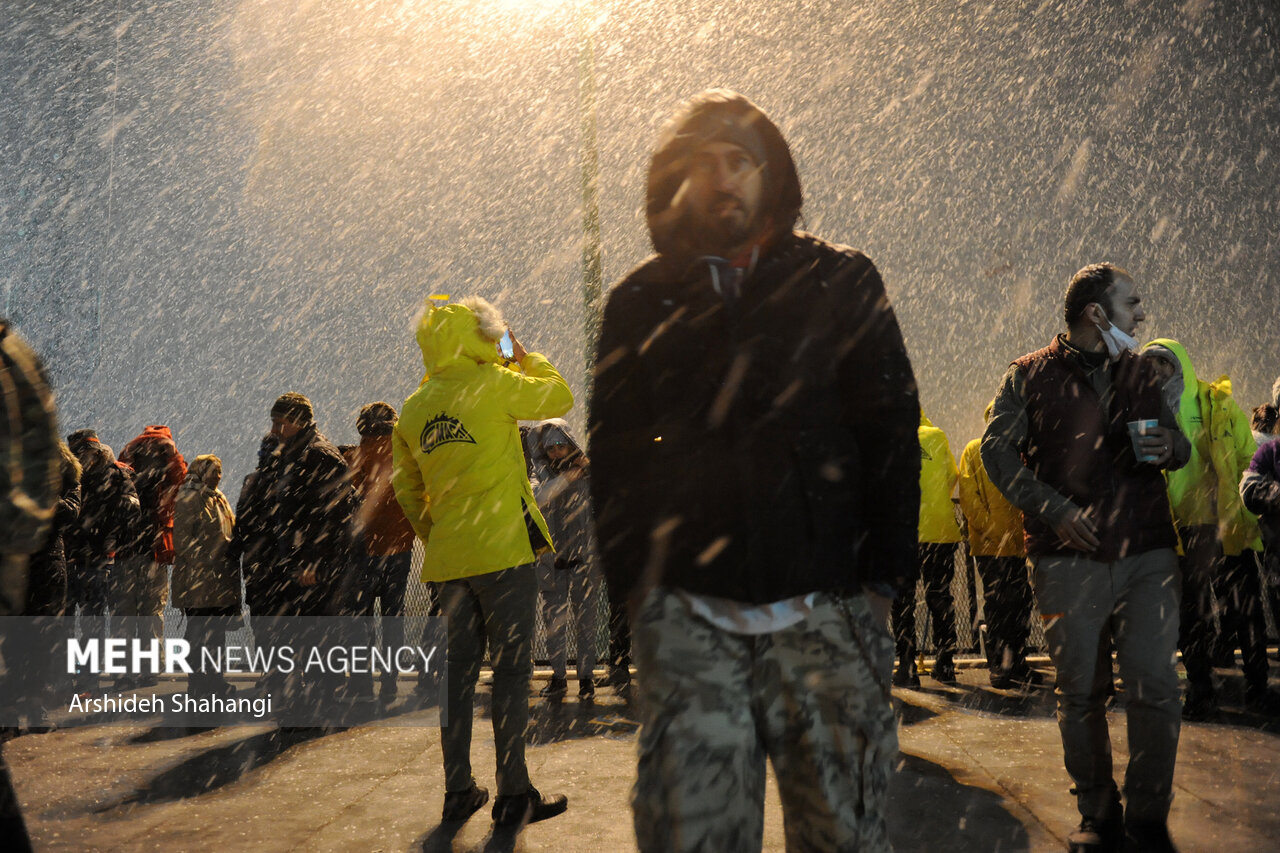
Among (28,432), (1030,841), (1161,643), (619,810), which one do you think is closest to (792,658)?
(28,432)

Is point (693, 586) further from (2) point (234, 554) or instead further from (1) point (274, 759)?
(2) point (234, 554)

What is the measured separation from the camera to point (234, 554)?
7.05m

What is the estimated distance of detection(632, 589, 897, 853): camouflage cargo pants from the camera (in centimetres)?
182

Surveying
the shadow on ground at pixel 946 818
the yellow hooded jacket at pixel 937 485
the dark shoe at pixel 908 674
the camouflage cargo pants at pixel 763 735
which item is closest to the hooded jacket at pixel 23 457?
the camouflage cargo pants at pixel 763 735

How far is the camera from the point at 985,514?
783 centimetres

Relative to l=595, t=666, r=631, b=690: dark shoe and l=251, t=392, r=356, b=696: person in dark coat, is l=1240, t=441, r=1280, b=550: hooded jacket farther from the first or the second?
l=251, t=392, r=356, b=696: person in dark coat

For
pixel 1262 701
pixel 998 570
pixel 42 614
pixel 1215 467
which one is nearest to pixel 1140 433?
pixel 1215 467

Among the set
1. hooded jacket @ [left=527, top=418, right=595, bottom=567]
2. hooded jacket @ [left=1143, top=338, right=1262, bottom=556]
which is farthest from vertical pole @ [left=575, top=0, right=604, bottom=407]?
hooded jacket @ [left=1143, top=338, right=1262, bottom=556]

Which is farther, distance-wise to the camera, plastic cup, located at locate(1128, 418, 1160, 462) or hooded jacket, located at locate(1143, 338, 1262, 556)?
hooded jacket, located at locate(1143, 338, 1262, 556)

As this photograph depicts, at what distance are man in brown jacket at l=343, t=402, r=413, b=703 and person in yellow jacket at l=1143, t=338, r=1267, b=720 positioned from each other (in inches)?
218

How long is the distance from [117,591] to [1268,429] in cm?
943

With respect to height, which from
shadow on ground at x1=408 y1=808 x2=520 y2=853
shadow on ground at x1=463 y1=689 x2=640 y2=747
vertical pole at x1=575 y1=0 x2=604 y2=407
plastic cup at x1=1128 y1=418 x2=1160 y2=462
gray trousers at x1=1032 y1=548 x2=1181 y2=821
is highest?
vertical pole at x1=575 y1=0 x2=604 y2=407

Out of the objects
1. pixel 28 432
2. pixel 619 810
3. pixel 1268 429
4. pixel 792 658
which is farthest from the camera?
pixel 1268 429

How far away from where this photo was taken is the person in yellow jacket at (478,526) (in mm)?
4309
